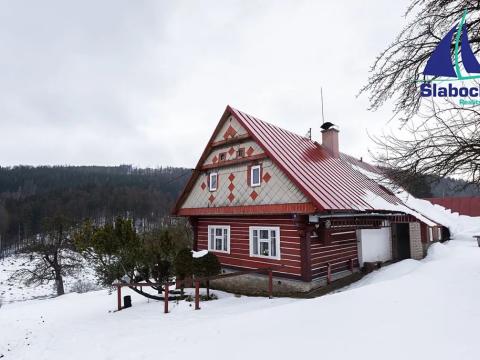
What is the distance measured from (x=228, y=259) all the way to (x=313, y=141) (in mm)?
8484

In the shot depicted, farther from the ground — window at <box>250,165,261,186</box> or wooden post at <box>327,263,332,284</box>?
window at <box>250,165,261,186</box>

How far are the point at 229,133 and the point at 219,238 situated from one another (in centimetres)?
498

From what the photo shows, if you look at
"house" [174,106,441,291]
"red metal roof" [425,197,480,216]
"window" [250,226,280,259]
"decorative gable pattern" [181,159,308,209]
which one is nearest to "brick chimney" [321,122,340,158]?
"house" [174,106,441,291]

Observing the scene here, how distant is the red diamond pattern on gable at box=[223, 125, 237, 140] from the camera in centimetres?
1387

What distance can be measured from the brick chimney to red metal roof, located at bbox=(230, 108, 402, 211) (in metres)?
0.59

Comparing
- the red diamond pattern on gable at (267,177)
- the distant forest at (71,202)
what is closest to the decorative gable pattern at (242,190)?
the red diamond pattern on gable at (267,177)

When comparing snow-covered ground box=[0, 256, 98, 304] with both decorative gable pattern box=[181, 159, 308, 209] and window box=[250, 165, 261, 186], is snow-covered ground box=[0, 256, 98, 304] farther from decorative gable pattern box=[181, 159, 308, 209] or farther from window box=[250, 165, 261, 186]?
window box=[250, 165, 261, 186]

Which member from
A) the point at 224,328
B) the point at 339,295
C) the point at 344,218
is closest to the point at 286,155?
the point at 344,218

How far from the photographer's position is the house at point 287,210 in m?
11.2

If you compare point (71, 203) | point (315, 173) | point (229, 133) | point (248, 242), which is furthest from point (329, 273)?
point (71, 203)

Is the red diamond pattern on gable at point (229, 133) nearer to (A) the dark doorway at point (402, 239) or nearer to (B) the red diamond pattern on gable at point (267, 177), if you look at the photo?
(B) the red diamond pattern on gable at point (267, 177)

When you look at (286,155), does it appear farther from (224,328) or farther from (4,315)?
(4,315)

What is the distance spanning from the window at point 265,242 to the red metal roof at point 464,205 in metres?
31.6

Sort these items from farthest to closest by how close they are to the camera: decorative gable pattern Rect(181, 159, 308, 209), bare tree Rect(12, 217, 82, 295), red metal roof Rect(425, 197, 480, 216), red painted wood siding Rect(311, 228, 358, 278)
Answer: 1. red metal roof Rect(425, 197, 480, 216)
2. bare tree Rect(12, 217, 82, 295)
3. red painted wood siding Rect(311, 228, 358, 278)
4. decorative gable pattern Rect(181, 159, 308, 209)
